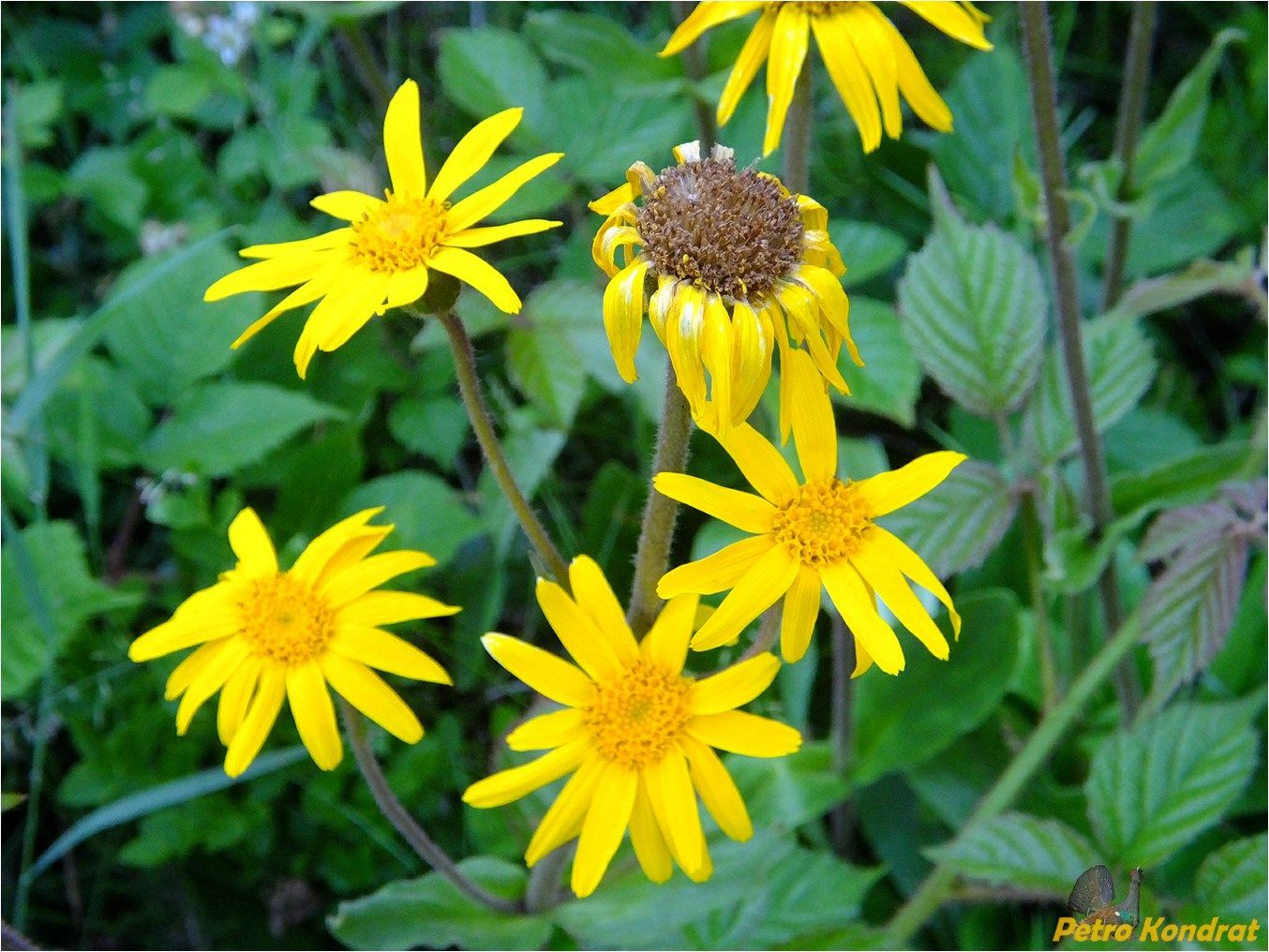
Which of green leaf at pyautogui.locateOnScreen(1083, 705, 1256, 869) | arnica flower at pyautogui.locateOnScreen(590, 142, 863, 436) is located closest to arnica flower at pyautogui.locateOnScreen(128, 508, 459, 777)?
arnica flower at pyautogui.locateOnScreen(590, 142, 863, 436)

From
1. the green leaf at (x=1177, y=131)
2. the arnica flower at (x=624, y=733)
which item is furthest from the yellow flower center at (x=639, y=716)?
the green leaf at (x=1177, y=131)

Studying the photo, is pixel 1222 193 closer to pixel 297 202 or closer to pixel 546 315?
pixel 546 315

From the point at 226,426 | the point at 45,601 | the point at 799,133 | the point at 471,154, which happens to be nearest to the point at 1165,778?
the point at 799,133

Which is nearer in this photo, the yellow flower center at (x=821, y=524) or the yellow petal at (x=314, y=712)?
the yellow flower center at (x=821, y=524)

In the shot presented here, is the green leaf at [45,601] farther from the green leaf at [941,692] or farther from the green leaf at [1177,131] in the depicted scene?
the green leaf at [1177,131]

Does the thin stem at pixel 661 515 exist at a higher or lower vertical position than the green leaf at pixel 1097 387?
higher

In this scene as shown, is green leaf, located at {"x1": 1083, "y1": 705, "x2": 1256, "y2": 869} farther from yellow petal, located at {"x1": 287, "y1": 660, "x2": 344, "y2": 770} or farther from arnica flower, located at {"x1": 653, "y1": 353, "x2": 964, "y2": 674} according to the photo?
yellow petal, located at {"x1": 287, "y1": 660, "x2": 344, "y2": 770}

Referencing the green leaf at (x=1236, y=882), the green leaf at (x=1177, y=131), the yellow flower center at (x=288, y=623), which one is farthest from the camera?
the green leaf at (x=1177, y=131)

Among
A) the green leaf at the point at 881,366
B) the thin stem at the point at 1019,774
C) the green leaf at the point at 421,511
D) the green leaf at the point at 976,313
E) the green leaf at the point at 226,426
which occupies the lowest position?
the thin stem at the point at 1019,774
